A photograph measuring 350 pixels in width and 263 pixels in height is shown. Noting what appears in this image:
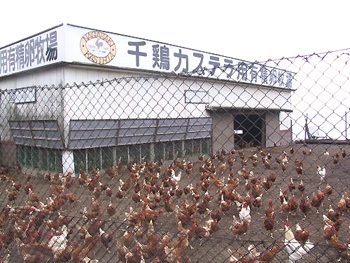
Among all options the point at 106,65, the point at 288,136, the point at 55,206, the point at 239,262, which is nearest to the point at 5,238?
the point at 55,206

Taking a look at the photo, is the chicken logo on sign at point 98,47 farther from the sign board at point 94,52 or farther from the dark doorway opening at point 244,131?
the dark doorway opening at point 244,131

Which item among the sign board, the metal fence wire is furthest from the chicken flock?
the sign board

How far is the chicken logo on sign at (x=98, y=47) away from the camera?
7.39 metres

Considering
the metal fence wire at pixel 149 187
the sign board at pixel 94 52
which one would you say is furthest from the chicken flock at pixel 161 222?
the sign board at pixel 94 52

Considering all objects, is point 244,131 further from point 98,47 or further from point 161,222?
point 98,47

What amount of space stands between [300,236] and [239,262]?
1187 mm

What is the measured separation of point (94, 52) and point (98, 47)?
15cm

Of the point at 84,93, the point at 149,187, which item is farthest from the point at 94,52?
the point at 149,187

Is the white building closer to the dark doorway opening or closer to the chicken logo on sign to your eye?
the chicken logo on sign

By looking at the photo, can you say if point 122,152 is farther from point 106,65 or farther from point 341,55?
point 341,55

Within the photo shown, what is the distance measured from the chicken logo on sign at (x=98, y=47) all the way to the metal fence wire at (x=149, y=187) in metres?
0.64

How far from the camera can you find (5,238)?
341 cm

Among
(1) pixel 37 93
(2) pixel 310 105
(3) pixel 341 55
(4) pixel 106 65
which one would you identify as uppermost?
(4) pixel 106 65

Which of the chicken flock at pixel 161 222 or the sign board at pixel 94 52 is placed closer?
the chicken flock at pixel 161 222
